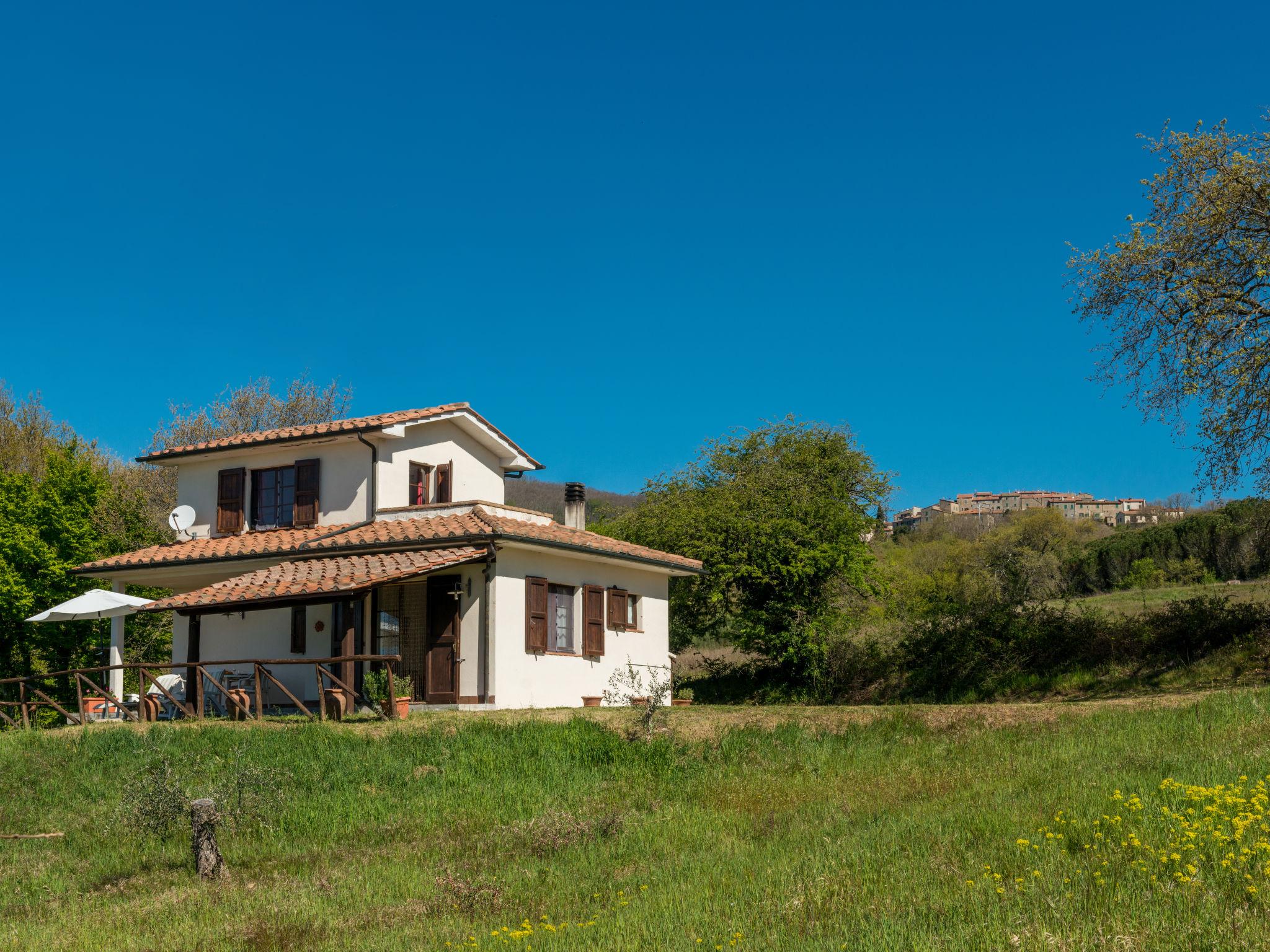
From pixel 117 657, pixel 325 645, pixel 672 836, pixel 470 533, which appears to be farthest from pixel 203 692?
pixel 672 836

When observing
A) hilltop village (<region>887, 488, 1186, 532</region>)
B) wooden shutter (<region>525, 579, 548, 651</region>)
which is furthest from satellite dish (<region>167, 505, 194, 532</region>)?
hilltop village (<region>887, 488, 1186, 532</region>)

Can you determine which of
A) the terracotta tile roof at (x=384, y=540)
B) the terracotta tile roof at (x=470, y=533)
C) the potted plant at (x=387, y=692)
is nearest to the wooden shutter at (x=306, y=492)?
the terracotta tile roof at (x=384, y=540)

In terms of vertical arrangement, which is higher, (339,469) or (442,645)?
(339,469)

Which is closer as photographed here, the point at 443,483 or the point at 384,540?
the point at 384,540

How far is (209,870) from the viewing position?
425 inches

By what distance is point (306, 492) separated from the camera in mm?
24281

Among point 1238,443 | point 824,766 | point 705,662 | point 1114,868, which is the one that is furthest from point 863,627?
point 1114,868

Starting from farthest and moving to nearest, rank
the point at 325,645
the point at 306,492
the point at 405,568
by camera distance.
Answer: the point at 306,492, the point at 325,645, the point at 405,568

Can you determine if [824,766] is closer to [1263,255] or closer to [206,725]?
[206,725]

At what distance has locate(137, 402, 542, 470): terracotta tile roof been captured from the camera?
77.2ft

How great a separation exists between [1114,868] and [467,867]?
224 inches

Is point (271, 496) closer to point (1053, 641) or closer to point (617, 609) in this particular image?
point (617, 609)

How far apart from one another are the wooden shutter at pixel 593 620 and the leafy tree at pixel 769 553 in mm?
5358

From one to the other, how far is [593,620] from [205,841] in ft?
41.0
